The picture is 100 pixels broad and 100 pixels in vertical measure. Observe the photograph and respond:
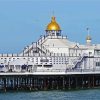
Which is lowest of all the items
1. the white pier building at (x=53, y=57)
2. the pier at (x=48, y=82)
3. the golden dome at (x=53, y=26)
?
the pier at (x=48, y=82)

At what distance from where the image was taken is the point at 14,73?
95250 mm

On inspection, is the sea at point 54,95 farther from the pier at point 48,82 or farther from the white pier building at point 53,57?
the white pier building at point 53,57

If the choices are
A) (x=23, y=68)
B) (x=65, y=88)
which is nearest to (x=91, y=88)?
(x=65, y=88)

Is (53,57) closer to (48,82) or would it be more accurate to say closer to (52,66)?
(52,66)

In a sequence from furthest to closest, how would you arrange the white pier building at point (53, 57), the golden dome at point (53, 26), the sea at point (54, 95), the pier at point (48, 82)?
the golden dome at point (53, 26), the white pier building at point (53, 57), the pier at point (48, 82), the sea at point (54, 95)

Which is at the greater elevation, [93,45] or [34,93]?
[93,45]

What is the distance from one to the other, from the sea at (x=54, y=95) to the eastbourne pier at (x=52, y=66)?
222 inches

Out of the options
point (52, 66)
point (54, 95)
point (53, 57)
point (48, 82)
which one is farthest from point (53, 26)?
point (54, 95)

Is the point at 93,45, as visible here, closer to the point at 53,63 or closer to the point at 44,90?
the point at 53,63

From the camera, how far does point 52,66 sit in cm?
10319

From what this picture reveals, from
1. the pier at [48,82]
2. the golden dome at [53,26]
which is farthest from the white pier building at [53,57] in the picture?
the pier at [48,82]

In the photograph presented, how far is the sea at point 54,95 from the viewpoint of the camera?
81.9 metres

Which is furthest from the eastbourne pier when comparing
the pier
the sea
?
the sea

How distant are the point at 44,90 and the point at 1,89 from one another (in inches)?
219
